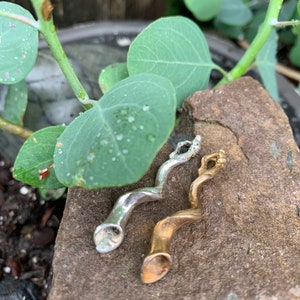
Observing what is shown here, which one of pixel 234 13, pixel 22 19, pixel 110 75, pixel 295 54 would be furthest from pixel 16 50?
pixel 295 54

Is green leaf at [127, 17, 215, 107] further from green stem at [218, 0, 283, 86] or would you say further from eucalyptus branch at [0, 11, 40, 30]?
eucalyptus branch at [0, 11, 40, 30]

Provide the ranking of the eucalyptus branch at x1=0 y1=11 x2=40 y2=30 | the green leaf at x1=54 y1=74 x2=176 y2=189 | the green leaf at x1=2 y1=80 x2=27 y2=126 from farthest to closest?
the green leaf at x1=2 y1=80 x2=27 y2=126
the eucalyptus branch at x1=0 y1=11 x2=40 y2=30
the green leaf at x1=54 y1=74 x2=176 y2=189

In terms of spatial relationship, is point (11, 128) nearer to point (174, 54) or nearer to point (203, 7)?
point (174, 54)

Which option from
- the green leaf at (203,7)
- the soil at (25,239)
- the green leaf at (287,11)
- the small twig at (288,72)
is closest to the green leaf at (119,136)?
the soil at (25,239)

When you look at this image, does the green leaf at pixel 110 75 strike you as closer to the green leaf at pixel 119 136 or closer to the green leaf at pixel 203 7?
the green leaf at pixel 119 136

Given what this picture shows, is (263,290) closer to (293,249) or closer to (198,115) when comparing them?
(293,249)

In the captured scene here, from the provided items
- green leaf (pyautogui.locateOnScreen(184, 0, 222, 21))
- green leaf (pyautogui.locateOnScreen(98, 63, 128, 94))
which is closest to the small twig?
green leaf (pyautogui.locateOnScreen(184, 0, 222, 21))

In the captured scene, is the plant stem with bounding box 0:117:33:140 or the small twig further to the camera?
the small twig
